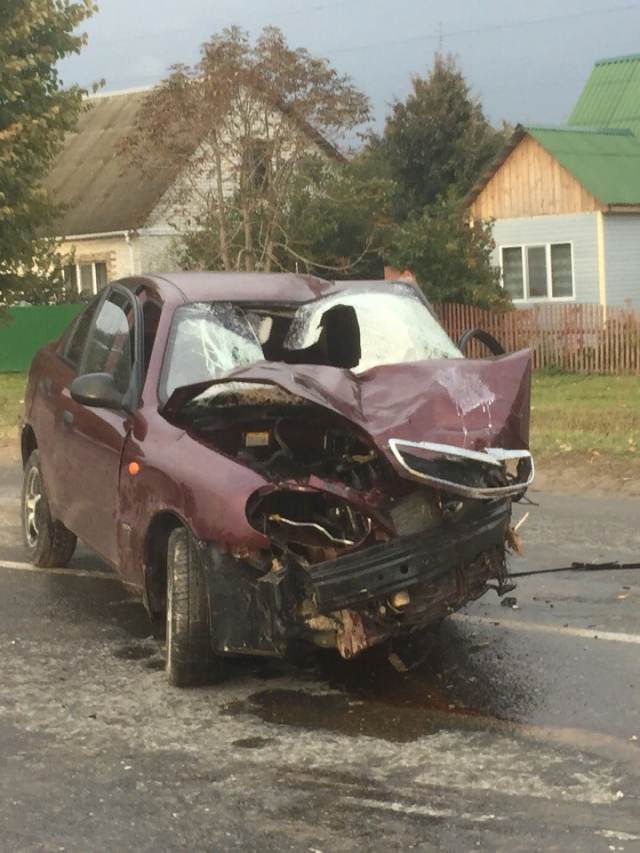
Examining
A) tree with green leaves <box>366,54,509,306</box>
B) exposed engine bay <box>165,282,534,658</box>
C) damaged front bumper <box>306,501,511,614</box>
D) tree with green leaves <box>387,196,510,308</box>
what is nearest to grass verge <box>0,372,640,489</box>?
tree with green leaves <box>387,196,510,308</box>

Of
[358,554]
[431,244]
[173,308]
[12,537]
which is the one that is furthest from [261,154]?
[358,554]

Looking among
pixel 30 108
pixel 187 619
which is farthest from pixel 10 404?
pixel 187 619

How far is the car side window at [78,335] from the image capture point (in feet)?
25.9

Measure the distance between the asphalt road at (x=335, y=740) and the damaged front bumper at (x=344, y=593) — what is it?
317mm

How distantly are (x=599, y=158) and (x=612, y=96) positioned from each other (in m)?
6.46

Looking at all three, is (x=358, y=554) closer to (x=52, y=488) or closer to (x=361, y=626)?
(x=361, y=626)

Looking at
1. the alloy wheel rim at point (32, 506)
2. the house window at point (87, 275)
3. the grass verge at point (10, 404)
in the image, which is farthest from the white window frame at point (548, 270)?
the alloy wheel rim at point (32, 506)

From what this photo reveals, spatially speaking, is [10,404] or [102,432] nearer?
[102,432]

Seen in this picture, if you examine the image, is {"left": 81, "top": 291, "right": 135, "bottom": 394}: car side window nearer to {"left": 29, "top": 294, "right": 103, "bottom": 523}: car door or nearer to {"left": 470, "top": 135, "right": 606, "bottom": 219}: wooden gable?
{"left": 29, "top": 294, "right": 103, "bottom": 523}: car door

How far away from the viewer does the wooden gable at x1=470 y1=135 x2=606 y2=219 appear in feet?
102

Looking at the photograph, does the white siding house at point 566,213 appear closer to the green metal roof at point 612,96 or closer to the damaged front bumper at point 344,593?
the green metal roof at point 612,96

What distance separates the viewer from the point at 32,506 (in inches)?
340

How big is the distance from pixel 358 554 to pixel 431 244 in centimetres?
2365

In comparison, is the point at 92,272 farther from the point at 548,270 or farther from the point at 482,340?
the point at 482,340
